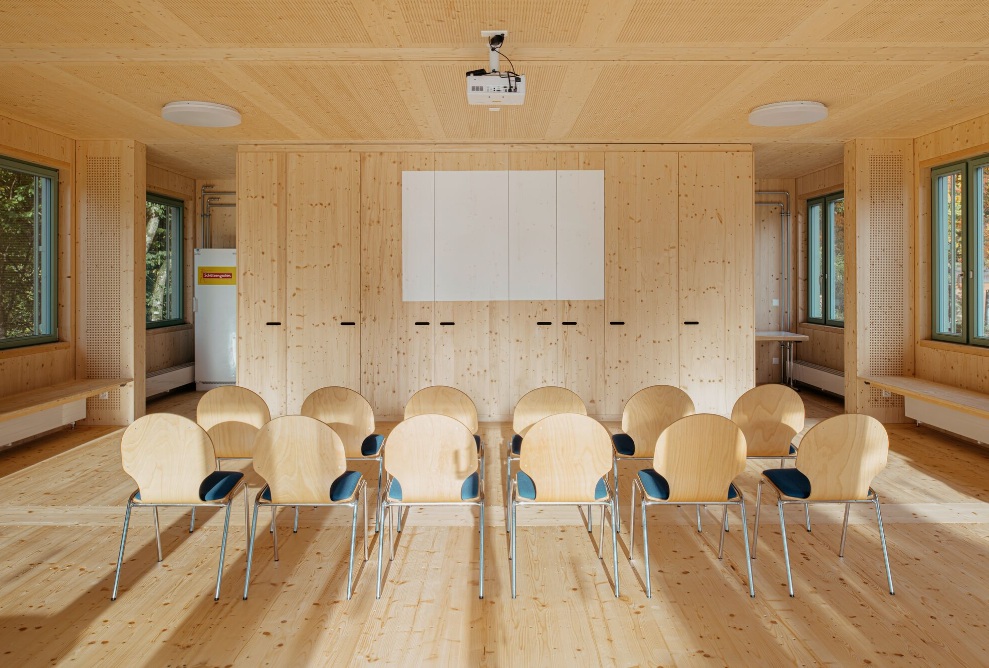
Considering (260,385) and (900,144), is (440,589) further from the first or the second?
(900,144)

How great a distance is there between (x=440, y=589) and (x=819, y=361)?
8.24 meters

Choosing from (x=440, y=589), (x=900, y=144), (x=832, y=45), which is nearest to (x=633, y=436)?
(x=440, y=589)

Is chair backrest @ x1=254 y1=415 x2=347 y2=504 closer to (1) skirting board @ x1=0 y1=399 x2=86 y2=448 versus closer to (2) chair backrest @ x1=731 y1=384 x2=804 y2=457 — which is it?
(2) chair backrest @ x1=731 y1=384 x2=804 y2=457

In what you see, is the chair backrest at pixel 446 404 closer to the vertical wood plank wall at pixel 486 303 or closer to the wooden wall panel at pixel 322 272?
the vertical wood plank wall at pixel 486 303

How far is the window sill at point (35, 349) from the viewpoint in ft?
19.7

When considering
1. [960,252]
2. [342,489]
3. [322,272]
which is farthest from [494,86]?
[960,252]

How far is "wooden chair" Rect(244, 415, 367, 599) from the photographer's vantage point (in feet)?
9.96

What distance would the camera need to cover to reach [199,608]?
2912mm

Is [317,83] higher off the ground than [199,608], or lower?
higher

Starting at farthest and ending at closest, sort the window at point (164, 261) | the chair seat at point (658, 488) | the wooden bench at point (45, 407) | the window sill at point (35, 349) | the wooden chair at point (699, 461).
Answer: the window at point (164, 261), the window sill at point (35, 349), the wooden bench at point (45, 407), the chair seat at point (658, 488), the wooden chair at point (699, 461)

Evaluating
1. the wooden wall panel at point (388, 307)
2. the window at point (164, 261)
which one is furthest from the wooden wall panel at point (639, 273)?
the window at point (164, 261)

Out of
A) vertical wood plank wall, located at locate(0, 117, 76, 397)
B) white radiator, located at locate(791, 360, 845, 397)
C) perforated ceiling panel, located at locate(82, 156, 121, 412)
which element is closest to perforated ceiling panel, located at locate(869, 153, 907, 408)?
white radiator, located at locate(791, 360, 845, 397)

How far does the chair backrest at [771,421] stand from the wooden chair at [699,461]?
1.06 metres

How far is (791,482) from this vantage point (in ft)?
10.8
